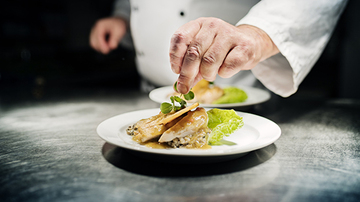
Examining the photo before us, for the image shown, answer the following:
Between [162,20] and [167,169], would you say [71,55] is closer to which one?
[162,20]

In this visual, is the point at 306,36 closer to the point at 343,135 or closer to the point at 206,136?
the point at 343,135

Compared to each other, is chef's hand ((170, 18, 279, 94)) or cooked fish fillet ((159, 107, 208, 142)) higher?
chef's hand ((170, 18, 279, 94))

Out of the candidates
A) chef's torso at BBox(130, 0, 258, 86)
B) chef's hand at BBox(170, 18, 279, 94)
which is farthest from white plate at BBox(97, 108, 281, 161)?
chef's torso at BBox(130, 0, 258, 86)

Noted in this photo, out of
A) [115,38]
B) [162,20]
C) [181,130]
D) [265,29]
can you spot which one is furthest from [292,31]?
[115,38]

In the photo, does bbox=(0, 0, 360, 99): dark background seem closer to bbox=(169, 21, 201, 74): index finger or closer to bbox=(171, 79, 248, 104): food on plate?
bbox=(171, 79, 248, 104): food on plate

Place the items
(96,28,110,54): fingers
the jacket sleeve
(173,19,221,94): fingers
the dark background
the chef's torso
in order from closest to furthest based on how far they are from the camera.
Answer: (173,19,221,94): fingers → the jacket sleeve → the chef's torso → (96,28,110,54): fingers → the dark background

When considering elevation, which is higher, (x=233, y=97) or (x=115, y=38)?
(x=115, y=38)

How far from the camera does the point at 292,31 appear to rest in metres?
1.32

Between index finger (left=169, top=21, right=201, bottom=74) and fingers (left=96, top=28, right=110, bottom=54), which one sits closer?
index finger (left=169, top=21, right=201, bottom=74)

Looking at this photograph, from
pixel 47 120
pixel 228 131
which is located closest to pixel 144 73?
pixel 47 120

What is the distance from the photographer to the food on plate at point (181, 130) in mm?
846

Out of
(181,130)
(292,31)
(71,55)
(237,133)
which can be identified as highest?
(292,31)

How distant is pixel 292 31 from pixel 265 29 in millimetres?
185

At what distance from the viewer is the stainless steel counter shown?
2.06ft
